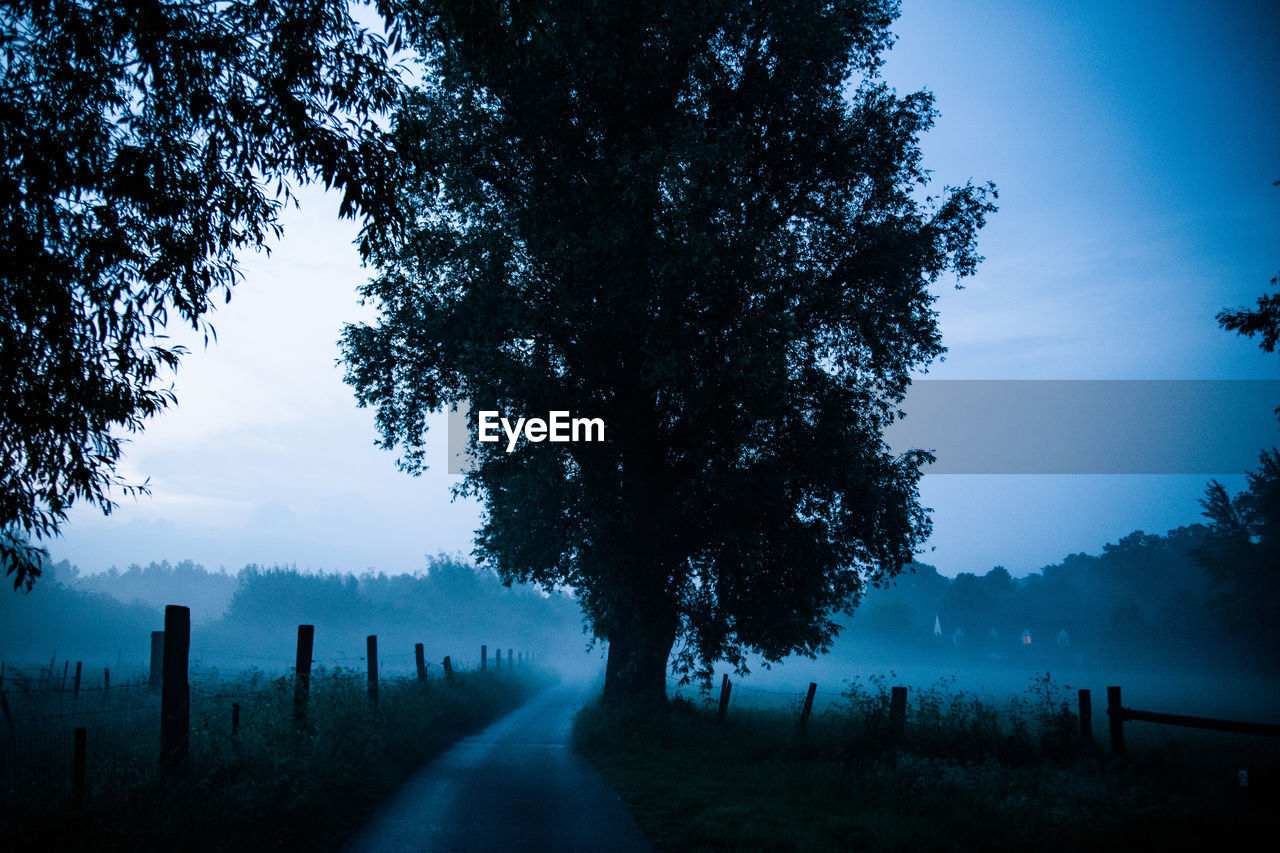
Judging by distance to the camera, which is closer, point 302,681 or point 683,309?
point 302,681

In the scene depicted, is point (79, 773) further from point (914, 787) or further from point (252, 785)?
point (914, 787)

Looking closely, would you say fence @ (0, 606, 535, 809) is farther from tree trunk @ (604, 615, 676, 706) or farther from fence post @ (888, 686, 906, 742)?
fence post @ (888, 686, 906, 742)

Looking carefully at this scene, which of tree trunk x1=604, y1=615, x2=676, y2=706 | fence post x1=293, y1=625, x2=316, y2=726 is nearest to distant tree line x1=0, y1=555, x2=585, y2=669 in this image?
tree trunk x1=604, y1=615, x2=676, y2=706

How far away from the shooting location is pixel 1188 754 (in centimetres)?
1243

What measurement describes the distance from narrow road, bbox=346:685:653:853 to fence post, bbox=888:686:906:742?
18.4 ft

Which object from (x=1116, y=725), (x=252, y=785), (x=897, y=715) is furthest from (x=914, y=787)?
(x=252, y=785)

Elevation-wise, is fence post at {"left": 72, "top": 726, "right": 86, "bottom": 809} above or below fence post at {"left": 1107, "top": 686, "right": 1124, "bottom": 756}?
above

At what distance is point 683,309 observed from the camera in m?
15.8

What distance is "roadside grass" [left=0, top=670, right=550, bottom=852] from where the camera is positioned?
659cm

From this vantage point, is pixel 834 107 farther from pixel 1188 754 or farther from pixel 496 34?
pixel 1188 754

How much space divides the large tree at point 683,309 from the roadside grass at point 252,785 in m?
6.30

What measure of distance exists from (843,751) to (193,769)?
407 inches

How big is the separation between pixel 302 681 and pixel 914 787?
10.7 metres

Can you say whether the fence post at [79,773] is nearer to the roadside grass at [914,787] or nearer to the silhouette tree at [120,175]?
the silhouette tree at [120,175]
